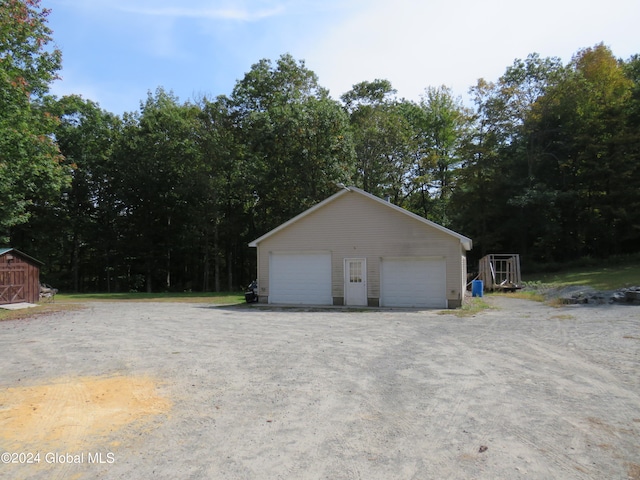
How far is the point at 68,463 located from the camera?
3945 mm

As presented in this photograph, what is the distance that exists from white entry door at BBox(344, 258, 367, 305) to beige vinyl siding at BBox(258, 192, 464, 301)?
16 centimetres

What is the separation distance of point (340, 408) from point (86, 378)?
12.9 feet

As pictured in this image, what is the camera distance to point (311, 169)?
29.3 m

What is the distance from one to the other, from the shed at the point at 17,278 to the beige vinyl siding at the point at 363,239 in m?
10.9

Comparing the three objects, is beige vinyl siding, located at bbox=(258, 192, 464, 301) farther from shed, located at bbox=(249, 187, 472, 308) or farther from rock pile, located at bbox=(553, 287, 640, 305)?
rock pile, located at bbox=(553, 287, 640, 305)

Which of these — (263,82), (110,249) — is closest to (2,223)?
(110,249)

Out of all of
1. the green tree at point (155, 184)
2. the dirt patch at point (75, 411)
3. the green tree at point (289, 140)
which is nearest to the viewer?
the dirt patch at point (75, 411)

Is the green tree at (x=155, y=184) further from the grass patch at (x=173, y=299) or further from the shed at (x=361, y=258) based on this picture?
the shed at (x=361, y=258)

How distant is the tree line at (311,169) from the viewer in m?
31.2

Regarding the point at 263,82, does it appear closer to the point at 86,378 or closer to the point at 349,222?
the point at 349,222

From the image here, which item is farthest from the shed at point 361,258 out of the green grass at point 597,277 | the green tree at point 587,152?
the green tree at point 587,152

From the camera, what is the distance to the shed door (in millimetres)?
20078

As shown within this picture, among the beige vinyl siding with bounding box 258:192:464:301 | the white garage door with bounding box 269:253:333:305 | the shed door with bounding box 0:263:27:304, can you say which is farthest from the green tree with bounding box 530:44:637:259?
the shed door with bounding box 0:263:27:304

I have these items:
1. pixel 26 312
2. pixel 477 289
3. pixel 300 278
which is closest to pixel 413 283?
pixel 300 278
